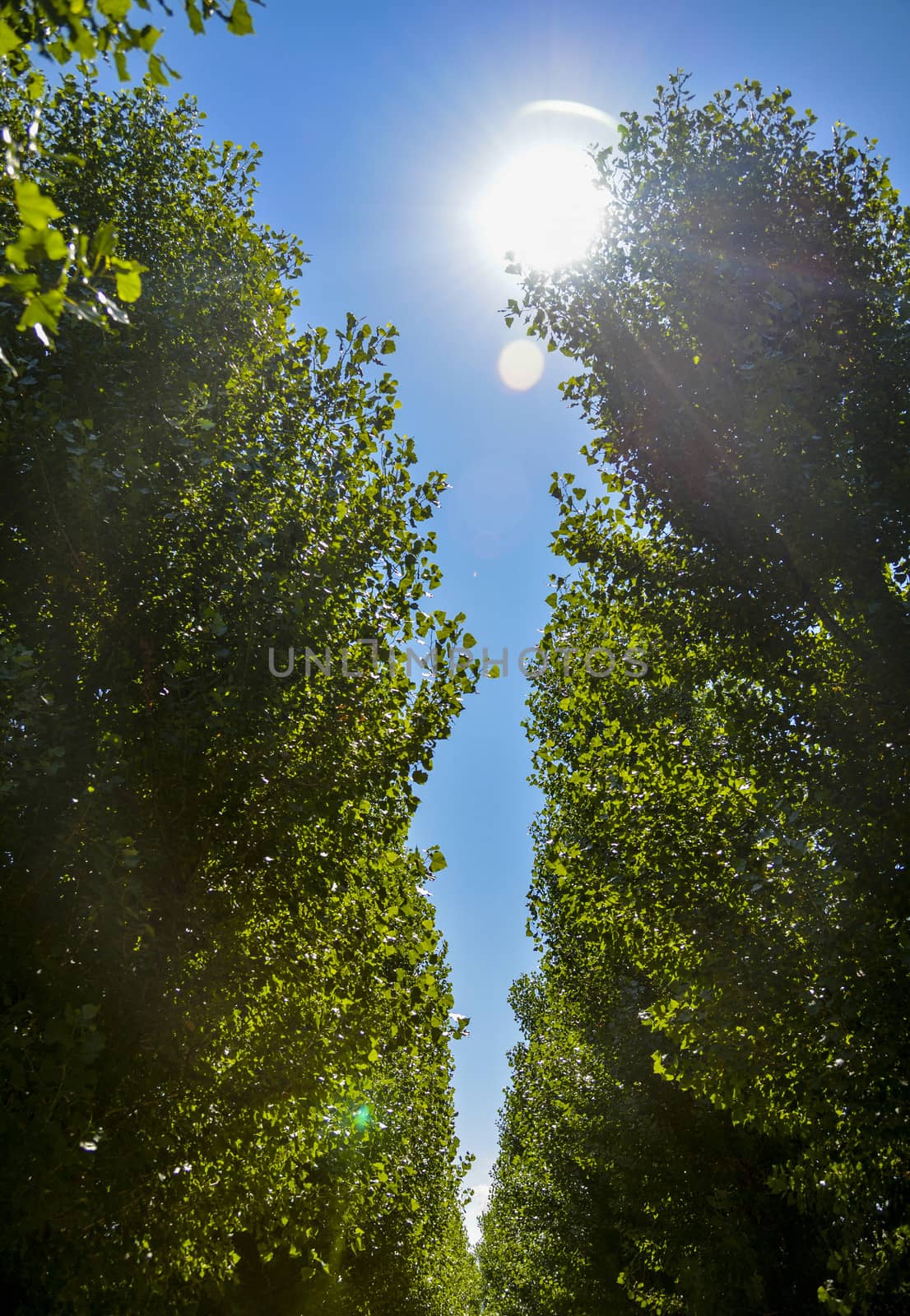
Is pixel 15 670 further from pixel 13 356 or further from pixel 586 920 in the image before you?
pixel 586 920

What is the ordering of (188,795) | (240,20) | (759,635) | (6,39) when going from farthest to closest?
(759,635) < (188,795) < (240,20) < (6,39)

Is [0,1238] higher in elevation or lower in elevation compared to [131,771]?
lower

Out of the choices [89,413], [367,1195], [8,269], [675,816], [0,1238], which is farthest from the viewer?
[367,1195]

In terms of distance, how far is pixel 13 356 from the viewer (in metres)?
6.59

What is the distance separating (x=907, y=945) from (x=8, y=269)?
6911 millimetres

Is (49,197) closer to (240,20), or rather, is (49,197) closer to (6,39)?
(6,39)

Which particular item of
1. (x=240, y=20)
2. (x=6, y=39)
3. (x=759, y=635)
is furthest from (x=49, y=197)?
(x=759, y=635)

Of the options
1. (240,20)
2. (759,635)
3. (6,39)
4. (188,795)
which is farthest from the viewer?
(759,635)

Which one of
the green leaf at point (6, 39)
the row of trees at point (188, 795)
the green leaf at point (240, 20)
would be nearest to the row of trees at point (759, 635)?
the row of trees at point (188, 795)

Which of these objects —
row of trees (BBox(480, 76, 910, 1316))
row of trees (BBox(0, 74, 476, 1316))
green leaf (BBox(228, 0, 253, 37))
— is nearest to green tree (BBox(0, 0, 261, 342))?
green leaf (BBox(228, 0, 253, 37))

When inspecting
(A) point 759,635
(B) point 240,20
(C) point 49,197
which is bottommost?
(C) point 49,197


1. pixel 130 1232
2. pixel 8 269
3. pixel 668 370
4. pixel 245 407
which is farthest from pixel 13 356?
pixel 130 1232

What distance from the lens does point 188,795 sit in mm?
6848

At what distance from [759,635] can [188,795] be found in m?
5.82
